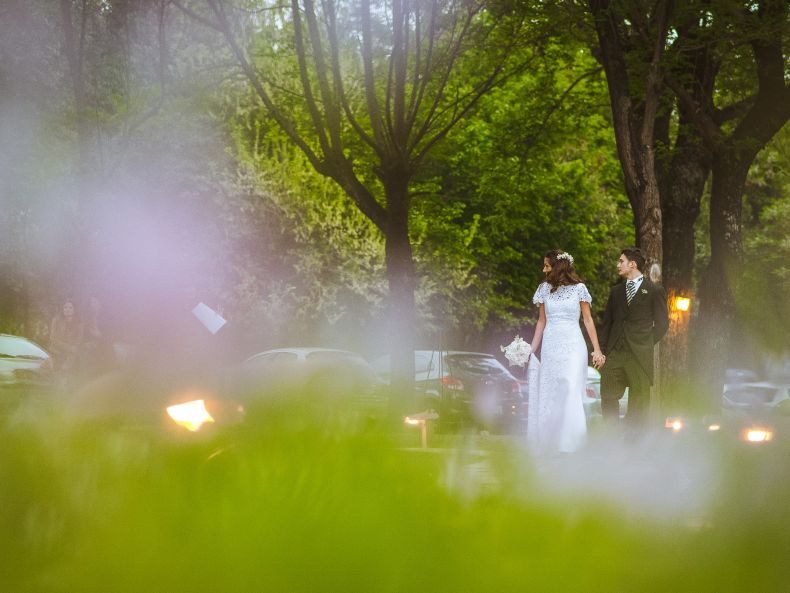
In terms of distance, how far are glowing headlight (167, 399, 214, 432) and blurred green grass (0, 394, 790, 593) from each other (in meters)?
0.08

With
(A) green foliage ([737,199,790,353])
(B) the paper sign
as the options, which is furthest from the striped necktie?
(A) green foliage ([737,199,790,353])

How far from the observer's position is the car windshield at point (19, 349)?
72.5 ft

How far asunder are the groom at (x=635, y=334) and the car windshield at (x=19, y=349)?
12.5 metres

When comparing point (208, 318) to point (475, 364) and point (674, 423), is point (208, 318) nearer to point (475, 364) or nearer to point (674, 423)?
point (674, 423)

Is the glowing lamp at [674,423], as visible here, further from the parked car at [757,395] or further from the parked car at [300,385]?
the parked car at [757,395]

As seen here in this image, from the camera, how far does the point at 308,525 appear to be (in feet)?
17.8

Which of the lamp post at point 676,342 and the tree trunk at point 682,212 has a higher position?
the tree trunk at point 682,212

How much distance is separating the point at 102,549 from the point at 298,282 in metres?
30.8

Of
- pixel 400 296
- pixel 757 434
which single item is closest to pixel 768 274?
pixel 400 296

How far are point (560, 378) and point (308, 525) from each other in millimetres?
7411

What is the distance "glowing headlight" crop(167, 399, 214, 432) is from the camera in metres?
5.88

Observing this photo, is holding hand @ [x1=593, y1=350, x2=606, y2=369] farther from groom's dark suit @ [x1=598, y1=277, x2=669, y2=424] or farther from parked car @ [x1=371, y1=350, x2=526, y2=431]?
parked car @ [x1=371, y1=350, x2=526, y2=431]

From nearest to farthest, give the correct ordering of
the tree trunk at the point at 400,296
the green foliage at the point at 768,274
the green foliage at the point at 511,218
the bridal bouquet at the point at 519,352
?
the bridal bouquet at the point at 519,352, the tree trunk at the point at 400,296, the green foliage at the point at 511,218, the green foliage at the point at 768,274

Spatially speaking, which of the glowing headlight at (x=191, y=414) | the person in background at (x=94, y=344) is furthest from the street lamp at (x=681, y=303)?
the glowing headlight at (x=191, y=414)
